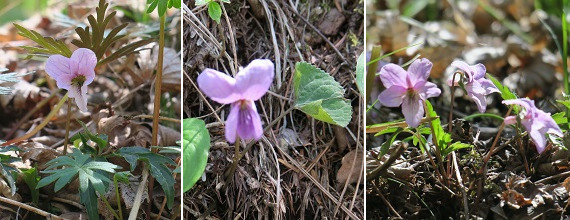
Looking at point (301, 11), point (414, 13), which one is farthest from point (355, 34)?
point (414, 13)

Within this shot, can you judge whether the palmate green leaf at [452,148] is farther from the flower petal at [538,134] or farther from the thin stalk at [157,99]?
the thin stalk at [157,99]

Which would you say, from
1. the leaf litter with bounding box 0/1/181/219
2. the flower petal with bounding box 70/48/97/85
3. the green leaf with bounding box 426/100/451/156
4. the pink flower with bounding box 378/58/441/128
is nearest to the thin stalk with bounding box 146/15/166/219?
the leaf litter with bounding box 0/1/181/219

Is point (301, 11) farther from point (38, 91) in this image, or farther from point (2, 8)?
point (2, 8)

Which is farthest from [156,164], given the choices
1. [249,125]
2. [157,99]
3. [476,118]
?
[476,118]

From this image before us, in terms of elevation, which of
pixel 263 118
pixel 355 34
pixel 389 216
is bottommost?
pixel 389 216

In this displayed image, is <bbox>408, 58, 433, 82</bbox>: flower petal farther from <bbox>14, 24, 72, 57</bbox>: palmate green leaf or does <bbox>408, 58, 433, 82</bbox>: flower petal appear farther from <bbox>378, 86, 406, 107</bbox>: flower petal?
<bbox>14, 24, 72, 57</bbox>: palmate green leaf

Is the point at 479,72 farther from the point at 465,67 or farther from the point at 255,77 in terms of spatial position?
the point at 255,77
